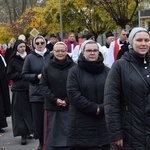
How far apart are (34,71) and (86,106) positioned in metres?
2.54

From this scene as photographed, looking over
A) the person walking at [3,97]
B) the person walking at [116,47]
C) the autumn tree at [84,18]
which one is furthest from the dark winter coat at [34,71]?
the autumn tree at [84,18]

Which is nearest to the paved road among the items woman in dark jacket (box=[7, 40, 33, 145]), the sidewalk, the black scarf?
the sidewalk

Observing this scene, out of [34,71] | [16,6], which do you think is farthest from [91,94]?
[16,6]

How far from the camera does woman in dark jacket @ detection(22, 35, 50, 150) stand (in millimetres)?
7508

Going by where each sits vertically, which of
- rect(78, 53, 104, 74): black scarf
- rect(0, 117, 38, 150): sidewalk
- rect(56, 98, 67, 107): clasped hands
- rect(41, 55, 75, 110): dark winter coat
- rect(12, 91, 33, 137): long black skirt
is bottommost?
rect(0, 117, 38, 150): sidewalk

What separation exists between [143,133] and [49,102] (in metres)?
2.53

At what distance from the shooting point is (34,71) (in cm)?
770

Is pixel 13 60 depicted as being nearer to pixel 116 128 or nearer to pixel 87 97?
pixel 87 97

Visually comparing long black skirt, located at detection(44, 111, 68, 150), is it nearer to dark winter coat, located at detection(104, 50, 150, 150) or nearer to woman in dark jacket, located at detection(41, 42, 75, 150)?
woman in dark jacket, located at detection(41, 42, 75, 150)

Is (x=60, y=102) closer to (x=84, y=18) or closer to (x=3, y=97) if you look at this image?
(x=3, y=97)

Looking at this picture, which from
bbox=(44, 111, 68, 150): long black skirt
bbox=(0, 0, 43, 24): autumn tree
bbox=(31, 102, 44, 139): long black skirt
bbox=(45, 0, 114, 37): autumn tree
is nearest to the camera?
bbox=(44, 111, 68, 150): long black skirt

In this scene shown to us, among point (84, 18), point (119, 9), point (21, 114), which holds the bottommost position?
point (21, 114)

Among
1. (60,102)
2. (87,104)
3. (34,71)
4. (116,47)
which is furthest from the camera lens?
(116,47)

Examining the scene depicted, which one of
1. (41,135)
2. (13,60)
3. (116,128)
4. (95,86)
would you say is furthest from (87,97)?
(13,60)
